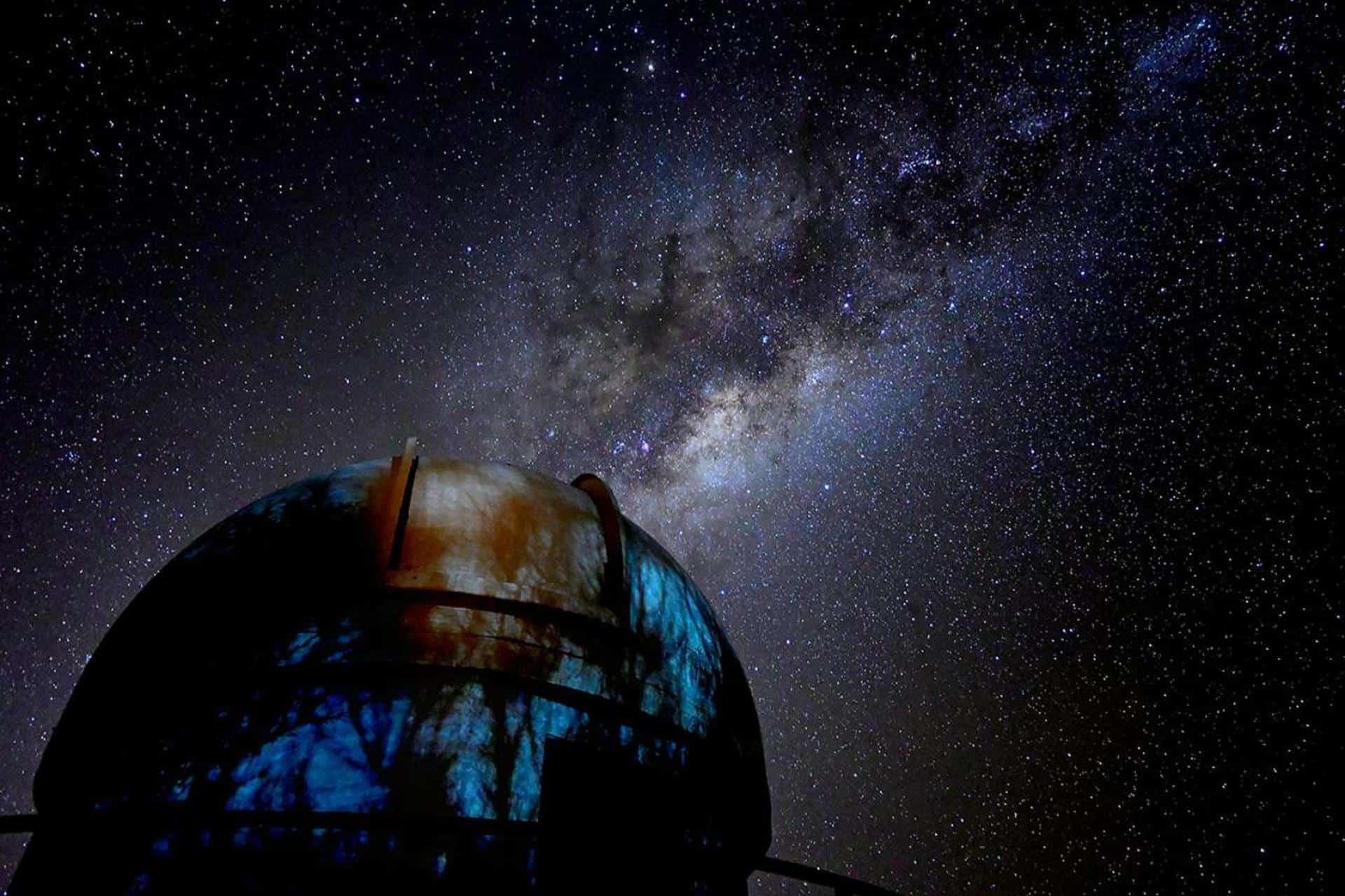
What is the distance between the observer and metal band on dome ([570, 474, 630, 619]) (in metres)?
4.23

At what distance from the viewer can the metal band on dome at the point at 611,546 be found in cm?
423

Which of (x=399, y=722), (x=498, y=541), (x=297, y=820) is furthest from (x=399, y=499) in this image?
(x=297, y=820)

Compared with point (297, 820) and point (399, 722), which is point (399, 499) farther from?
point (297, 820)

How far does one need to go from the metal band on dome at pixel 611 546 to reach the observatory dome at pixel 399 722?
19 millimetres

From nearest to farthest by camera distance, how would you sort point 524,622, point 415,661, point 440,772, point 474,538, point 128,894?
point 128,894
point 440,772
point 415,661
point 524,622
point 474,538

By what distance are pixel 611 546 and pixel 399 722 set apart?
1699 mm

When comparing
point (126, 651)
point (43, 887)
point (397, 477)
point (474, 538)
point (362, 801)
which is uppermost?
point (397, 477)

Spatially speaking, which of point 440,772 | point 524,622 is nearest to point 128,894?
point 440,772

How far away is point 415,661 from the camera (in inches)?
138

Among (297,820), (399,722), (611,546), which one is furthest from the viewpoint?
(611,546)

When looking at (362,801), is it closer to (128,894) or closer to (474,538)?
(128,894)

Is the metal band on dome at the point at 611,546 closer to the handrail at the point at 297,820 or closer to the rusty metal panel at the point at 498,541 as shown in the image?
the rusty metal panel at the point at 498,541

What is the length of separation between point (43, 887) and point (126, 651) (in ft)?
3.77

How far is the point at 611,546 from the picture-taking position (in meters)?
4.54
